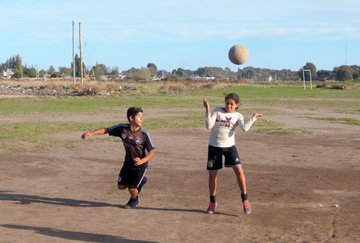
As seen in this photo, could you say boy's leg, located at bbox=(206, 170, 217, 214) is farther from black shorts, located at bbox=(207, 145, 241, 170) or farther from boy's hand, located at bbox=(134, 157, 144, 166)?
boy's hand, located at bbox=(134, 157, 144, 166)

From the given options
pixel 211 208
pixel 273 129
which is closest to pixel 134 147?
pixel 211 208

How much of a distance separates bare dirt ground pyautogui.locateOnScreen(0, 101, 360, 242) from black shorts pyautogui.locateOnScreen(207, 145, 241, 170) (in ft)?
2.05

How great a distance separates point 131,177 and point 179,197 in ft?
3.12

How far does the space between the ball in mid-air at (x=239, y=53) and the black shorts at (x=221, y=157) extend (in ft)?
16.6

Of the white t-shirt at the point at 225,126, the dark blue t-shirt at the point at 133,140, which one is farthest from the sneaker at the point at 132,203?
the white t-shirt at the point at 225,126

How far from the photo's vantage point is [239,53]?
44.6 feet

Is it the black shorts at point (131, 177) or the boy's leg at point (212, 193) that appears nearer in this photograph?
the boy's leg at point (212, 193)

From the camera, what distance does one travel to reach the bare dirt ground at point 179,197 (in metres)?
7.59

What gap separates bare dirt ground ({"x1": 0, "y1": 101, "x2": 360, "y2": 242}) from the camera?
24.9ft

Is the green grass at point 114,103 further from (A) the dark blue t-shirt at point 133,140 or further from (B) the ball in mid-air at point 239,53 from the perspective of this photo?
(A) the dark blue t-shirt at point 133,140

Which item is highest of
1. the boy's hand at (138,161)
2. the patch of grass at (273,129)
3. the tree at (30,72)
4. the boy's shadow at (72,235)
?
the tree at (30,72)

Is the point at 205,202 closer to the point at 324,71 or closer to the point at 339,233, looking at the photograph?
the point at 339,233

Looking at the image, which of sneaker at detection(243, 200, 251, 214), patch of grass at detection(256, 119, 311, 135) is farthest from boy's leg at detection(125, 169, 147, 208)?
patch of grass at detection(256, 119, 311, 135)

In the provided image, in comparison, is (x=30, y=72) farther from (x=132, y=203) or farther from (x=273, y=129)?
(x=132, y=203)
